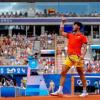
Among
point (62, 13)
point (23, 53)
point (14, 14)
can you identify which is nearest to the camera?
point (23, 53)

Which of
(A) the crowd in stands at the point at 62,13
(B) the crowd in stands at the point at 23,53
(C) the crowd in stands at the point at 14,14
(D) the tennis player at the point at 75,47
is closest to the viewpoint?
(D) the tennis player at the point at 75,47

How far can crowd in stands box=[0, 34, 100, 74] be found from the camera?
2923 cm

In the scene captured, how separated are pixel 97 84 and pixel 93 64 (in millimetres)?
8975

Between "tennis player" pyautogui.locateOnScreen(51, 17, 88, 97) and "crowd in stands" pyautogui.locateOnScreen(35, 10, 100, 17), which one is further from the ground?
"crowd in stands" pyautogui.locateOnScreen(35, 10, 100, 17)

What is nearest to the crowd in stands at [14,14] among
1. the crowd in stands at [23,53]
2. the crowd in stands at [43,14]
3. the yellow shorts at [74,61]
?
the crowd in stands at [43,14]

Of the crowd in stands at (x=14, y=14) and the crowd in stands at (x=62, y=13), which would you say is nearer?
the crowd in stands at (x=62, y=13)

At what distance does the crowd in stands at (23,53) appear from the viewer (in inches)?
1151

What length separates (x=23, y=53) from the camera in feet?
112

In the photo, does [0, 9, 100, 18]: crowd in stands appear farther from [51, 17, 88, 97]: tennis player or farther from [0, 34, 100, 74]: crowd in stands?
[51, 17, 88, 97]: tennis player

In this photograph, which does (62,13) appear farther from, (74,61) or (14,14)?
(74,61)

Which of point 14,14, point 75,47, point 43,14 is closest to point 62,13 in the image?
point 43,14

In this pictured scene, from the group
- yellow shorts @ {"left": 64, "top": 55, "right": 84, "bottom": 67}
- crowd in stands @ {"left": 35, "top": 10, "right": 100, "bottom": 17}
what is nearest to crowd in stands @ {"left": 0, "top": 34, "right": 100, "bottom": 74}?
crowd in stands @ {"left": 35, "top": 10, "right": 100, "bottom": 17}

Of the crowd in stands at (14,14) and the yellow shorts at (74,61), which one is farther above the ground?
the crowd in stands at (14,14)

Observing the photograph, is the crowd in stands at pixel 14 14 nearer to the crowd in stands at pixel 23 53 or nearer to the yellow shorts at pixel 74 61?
the crowd in stands at pixel 23 53
